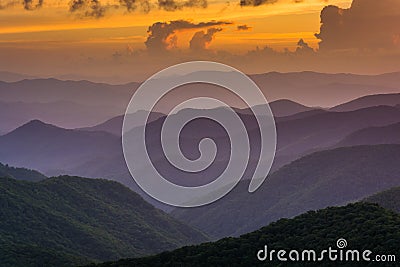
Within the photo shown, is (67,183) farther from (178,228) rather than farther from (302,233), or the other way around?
(302,233)

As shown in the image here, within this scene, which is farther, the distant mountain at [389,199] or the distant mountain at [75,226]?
the distant mountain at [389,199]

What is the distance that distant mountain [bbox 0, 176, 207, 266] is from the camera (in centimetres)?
11762

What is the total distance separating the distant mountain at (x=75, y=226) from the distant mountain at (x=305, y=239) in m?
41.7

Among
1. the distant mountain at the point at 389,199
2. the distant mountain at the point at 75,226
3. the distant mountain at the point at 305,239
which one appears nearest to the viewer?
the distant mountain at the point at 305,239

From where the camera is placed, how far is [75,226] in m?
153

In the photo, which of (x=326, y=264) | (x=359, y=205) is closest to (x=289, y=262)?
(x=326, y=264)

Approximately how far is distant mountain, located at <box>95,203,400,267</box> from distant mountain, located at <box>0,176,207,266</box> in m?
41.7

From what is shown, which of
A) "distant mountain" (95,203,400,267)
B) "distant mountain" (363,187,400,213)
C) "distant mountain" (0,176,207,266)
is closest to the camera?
"distant mountain" (95,203,400,267)

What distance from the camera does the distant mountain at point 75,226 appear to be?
117625mm

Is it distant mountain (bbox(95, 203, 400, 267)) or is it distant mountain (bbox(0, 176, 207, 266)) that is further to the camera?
distant mountain (bbox(0, 176, 207, 266))

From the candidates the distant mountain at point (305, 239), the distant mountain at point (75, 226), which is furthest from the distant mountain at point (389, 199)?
the distant mountain at point (305, 239)

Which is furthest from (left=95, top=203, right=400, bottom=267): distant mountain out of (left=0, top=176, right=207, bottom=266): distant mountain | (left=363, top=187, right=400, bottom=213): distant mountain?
(left=363, top=187, right=400, bottom=213): distant mountain

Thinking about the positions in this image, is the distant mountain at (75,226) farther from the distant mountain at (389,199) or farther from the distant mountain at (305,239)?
the distant mountain at (389,199)

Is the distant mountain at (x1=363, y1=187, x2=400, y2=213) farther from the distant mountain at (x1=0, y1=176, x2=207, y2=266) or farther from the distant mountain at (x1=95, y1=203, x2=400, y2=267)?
the distant mountain at (x1=95, y1=203, x2=400, y2=267)
